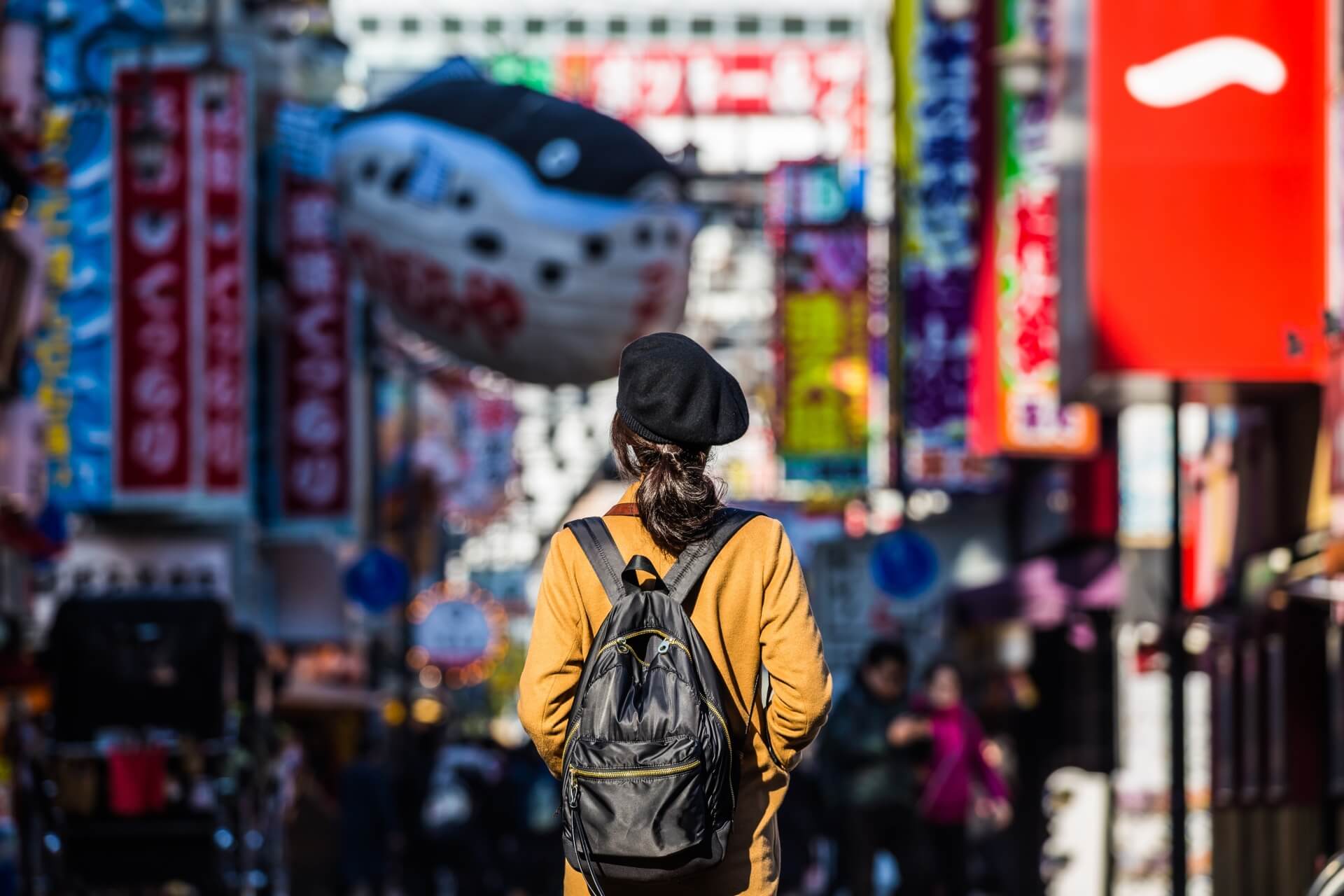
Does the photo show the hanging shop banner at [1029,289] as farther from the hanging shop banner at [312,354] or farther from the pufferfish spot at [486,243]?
the hanging shop banner at [312,354]

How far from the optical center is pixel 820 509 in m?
29.9

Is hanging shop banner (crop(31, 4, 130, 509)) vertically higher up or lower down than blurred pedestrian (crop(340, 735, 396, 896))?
higher up

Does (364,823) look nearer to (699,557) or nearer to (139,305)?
(139,305)

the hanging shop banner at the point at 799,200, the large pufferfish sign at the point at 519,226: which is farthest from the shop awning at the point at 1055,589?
the hanging shop banner at the point at 799,200

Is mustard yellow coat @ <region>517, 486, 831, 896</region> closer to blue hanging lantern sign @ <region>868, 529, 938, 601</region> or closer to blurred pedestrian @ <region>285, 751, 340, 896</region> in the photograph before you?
blurred pedestrian @ <region>285, 751, 340, 896</region>

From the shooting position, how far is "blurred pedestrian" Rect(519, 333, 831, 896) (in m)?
4.29

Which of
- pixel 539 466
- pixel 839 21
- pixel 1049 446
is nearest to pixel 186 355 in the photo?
pixel 1049 446

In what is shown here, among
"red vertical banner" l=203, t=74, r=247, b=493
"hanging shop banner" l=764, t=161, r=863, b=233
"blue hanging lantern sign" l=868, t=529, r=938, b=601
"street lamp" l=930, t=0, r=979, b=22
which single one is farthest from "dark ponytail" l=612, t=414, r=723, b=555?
"hanging shop banner" l=764, t=161, r=863, b=233

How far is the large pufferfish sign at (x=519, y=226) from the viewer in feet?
44.4

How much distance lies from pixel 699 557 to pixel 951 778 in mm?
8509

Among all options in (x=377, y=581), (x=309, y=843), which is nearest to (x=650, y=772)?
(x=309, y=843)

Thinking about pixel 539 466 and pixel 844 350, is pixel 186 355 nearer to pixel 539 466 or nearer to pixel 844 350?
pixel 844 350

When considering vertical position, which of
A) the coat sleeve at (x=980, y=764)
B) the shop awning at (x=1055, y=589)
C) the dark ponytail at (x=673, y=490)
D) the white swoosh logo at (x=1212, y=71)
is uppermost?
the white swoosh logo at (x=1212, y=71)

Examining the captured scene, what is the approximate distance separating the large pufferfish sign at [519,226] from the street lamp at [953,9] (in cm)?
536
